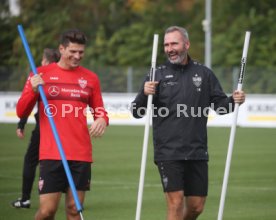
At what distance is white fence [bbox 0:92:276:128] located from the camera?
1249 inches

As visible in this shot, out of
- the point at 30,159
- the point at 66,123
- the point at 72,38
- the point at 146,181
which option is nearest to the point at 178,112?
the point at 66,123

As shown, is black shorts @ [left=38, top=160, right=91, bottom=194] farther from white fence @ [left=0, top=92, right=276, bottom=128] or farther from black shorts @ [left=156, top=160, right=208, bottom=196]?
white fence @ [left=0, top=92, right=276, bottom=128]

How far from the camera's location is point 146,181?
637 inches

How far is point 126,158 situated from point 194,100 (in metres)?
11.0

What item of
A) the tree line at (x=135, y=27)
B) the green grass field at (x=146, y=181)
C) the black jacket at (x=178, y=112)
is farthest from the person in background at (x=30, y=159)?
the tree line at (x=135, y=27)

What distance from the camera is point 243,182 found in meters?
16.0

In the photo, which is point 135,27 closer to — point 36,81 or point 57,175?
point 57,175

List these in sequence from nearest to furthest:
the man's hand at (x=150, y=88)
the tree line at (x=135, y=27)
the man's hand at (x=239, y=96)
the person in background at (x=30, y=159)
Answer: the man's hand at (x=150, y=88) < the man's hand at (x=239, y=96) < the person in background at (x=30, y=159) < the tree line at (x=135, y=27)

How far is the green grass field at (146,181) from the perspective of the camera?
12.5 m

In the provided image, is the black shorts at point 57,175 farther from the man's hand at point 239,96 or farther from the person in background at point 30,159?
the person in background at point 30,159

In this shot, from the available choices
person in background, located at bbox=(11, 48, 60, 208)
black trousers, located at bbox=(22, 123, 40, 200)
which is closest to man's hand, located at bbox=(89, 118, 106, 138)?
person in background, located at bbox=(11, 48, 60, 208)

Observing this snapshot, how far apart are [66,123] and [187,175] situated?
1.46 meters

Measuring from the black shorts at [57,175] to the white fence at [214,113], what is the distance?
21820 mm

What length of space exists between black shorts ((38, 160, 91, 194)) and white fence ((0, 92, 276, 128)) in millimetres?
21820
